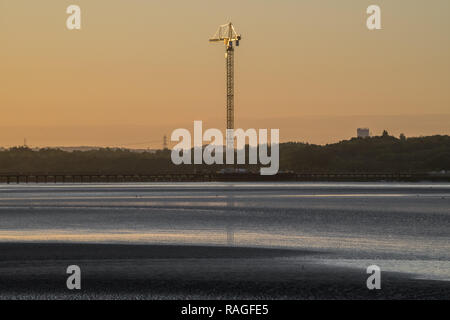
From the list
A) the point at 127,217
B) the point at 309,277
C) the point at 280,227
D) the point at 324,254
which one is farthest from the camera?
the point at 127,217

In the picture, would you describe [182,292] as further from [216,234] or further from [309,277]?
[216,234]

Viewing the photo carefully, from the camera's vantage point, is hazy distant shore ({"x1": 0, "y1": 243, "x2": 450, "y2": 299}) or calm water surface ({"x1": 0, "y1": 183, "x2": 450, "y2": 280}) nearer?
hazy distant shore ({"x1": 0, "y1": 243, "x2": 450, "y2": 299})

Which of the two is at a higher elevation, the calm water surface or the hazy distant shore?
the hazy distant shore

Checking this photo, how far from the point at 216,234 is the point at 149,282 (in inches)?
660

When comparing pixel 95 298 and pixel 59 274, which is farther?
pixel 59 274

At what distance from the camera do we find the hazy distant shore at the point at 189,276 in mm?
21531

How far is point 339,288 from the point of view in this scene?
2252 centimetres

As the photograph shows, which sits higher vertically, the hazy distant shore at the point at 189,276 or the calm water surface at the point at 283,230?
the hazy distant shore at the point at 189,276

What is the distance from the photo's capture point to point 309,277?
24.7m

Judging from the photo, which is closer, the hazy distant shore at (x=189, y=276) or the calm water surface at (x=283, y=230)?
the hazy distant shore at (x=189, y=276)

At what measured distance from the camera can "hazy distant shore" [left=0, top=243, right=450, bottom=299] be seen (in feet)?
70.6

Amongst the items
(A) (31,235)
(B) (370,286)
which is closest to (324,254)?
(B) (370,286)

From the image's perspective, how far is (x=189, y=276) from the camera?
24703mm

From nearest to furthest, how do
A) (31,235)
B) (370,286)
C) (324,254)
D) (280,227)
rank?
(370,286), (324,254), (31,235), (280,227)
